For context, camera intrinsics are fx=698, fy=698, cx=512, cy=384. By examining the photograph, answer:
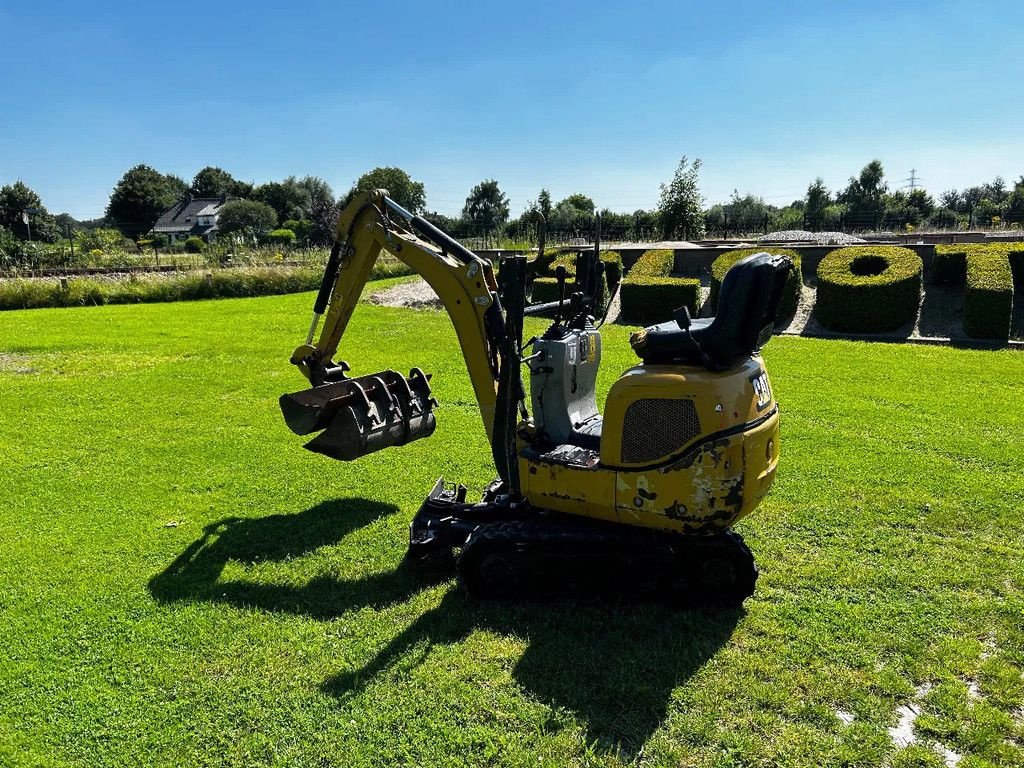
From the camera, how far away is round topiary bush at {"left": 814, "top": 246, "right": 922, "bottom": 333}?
1617 centimetres

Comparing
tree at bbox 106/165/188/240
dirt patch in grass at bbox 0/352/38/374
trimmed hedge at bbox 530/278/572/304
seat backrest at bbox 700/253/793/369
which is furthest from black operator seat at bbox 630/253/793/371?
tree at bbox 106/165/188/240

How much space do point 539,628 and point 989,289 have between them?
48.2 feet

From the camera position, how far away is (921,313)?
55.1 ft

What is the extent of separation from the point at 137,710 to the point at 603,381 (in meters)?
9.22

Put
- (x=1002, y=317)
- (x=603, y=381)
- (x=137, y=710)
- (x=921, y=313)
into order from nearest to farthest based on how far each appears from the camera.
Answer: (x=137, y=710) → (x=603, y=381) → (x=1002, y=317) → (x=921, y=313)

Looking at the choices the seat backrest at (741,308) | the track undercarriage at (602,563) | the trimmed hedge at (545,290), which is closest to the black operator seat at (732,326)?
the seat backrest at (741,308)

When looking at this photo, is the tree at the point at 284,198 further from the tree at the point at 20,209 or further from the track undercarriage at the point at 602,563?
the track undercarriage at the point at 602,563

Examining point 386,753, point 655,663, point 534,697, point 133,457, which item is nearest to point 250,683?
point 386,753

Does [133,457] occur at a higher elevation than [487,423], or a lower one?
lower

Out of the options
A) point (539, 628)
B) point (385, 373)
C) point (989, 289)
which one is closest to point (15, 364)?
point (385, 373)

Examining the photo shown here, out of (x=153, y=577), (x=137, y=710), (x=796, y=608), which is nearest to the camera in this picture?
(x=137, y=710)

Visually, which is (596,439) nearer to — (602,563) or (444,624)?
(602,563)

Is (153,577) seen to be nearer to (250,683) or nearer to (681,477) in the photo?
(250,683)

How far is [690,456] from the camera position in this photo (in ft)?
14.9
